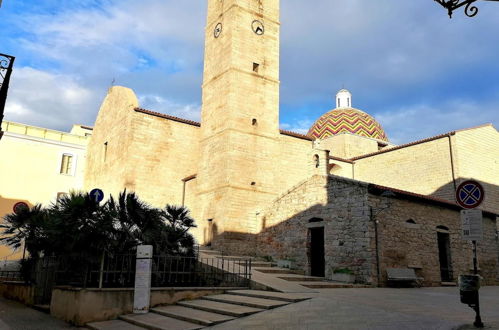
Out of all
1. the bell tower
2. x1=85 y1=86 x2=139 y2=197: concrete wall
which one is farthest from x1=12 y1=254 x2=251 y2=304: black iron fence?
x1=85 y1=86 x2=139 y2=197: concrete wall

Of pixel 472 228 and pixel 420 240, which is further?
pixel 420 240

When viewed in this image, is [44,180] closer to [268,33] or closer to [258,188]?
[258,188]

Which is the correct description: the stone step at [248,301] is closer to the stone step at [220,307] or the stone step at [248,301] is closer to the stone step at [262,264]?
the stone step at [220,307]

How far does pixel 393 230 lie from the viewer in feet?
49.0

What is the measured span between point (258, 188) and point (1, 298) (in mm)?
11440

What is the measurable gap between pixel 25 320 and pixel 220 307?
4469 millimetres

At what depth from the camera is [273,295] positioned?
9.95 meters

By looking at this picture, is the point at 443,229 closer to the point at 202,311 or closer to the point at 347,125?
the point at 202,311

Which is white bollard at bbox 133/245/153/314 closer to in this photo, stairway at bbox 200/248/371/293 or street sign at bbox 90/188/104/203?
street sign at bbox 90/188/104/203

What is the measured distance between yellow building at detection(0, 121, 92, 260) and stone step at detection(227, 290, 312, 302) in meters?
18.4

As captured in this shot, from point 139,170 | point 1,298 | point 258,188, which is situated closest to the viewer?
point 1,298

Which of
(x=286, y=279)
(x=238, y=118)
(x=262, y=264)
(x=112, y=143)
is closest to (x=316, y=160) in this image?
(x=262, y=264)

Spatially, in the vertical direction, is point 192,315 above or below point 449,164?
below

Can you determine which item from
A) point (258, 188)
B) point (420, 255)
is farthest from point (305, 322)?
point (258, 188)
